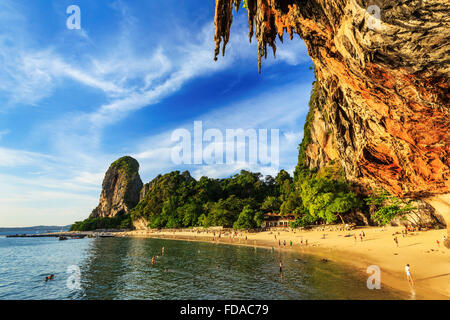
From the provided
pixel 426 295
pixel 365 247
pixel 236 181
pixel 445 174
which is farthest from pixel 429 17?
pixel 236 181

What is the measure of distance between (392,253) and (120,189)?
178214mm

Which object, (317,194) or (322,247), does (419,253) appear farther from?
(317,194)

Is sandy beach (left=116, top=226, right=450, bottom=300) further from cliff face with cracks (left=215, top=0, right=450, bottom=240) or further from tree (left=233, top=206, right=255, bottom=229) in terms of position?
tree (left=233, top=206, right=255, bottom=229)

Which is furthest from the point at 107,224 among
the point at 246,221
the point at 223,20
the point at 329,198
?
the point at 223,20

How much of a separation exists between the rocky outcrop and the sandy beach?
468 ft

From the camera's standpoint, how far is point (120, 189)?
17188cm

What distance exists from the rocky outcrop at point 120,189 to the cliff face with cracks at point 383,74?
16573cm

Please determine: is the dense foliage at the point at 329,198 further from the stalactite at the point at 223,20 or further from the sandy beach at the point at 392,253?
the stalactite at the point at 223,20

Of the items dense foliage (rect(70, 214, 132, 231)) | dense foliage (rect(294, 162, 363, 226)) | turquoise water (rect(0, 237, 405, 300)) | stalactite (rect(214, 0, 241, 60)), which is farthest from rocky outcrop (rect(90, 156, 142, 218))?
stalactite (rect(214, 0, 241, 60))

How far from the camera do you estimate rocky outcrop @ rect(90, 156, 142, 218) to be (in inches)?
6480

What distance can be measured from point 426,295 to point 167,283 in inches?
918

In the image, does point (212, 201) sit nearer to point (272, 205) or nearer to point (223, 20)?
point (272, 205)

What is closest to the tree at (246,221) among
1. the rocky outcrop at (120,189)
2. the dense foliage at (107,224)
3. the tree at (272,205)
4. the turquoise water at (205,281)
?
the tree at (272,205)

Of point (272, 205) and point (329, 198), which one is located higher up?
point (329, 198)
